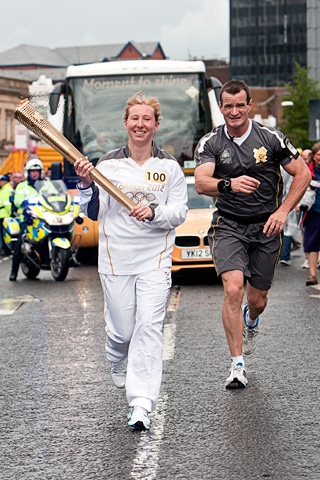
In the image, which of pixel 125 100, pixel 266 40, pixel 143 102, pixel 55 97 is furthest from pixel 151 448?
pixel 266 40

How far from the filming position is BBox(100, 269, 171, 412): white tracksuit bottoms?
6.78 metres

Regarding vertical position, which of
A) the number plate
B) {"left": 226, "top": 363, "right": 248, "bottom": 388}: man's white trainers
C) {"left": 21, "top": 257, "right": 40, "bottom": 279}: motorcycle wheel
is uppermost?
{"left": 226, "top": 363, "right": 248, "bottom": 388}: man's white trainers

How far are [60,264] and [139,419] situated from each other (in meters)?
11.3

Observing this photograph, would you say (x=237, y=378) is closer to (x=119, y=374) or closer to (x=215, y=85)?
(x=119, y=374)

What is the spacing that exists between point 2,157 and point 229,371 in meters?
107

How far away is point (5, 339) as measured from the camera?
36.1 ft

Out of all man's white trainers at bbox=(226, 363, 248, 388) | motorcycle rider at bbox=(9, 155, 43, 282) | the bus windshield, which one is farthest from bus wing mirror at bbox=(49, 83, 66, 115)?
man's white trainers at bbox=(226, 363, 248, 388)

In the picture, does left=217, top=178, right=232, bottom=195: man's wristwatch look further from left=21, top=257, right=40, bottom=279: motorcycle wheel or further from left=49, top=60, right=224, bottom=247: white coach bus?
left=49, top=60, right=224, bottom=247: white coach bus

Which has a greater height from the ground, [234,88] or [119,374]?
[234,88]

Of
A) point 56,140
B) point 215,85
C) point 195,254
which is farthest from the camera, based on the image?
point 215,85

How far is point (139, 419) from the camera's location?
259 inches

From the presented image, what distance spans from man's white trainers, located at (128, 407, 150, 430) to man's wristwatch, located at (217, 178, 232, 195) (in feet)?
6.21

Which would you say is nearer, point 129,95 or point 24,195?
point 24,195

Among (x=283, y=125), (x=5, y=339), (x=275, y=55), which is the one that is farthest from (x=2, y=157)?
(x=5, y=339)
